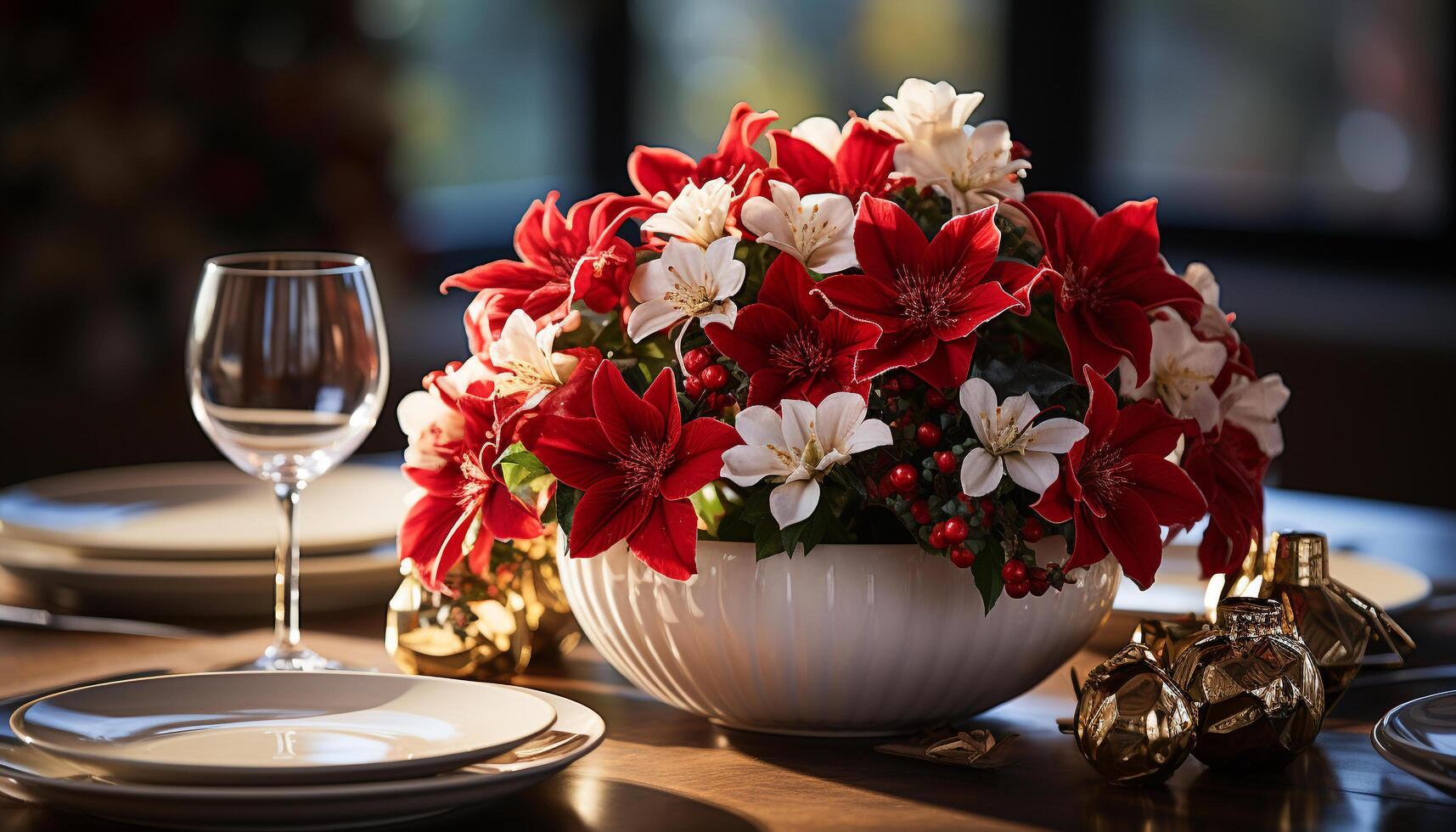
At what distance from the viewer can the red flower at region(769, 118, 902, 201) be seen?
0.80m

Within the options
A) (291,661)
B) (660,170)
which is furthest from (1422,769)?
(291,661)

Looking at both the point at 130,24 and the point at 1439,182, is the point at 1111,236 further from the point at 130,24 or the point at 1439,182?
the point at 1439,182

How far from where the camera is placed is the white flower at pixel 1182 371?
0.81 m

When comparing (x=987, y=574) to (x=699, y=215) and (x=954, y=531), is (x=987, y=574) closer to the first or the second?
(x=954, y=531)

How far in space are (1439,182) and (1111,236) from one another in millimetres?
3056

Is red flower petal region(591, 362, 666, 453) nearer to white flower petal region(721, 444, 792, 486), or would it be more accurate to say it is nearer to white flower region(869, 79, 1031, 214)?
white flower petal region(721, 444, 792, 486)

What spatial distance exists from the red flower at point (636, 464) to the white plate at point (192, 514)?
464 mm

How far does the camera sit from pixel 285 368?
0.94 metres

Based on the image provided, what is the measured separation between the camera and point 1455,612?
111 cm

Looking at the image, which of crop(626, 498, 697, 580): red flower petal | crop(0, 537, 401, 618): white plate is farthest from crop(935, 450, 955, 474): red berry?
crop(0, 537, 401, 618): white plate

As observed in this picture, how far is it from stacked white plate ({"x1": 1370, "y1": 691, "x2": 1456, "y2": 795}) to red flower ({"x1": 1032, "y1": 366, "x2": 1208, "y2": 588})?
4.5 inches

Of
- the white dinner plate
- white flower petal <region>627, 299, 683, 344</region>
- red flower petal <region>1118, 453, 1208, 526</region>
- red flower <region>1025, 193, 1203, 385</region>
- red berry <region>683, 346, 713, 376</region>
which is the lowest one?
the white dinner plate

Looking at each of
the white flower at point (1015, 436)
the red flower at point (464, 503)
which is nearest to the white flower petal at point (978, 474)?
the white flower at point (1015, 436)

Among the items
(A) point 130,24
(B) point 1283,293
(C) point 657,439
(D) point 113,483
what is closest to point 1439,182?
(B) point 1283,293
